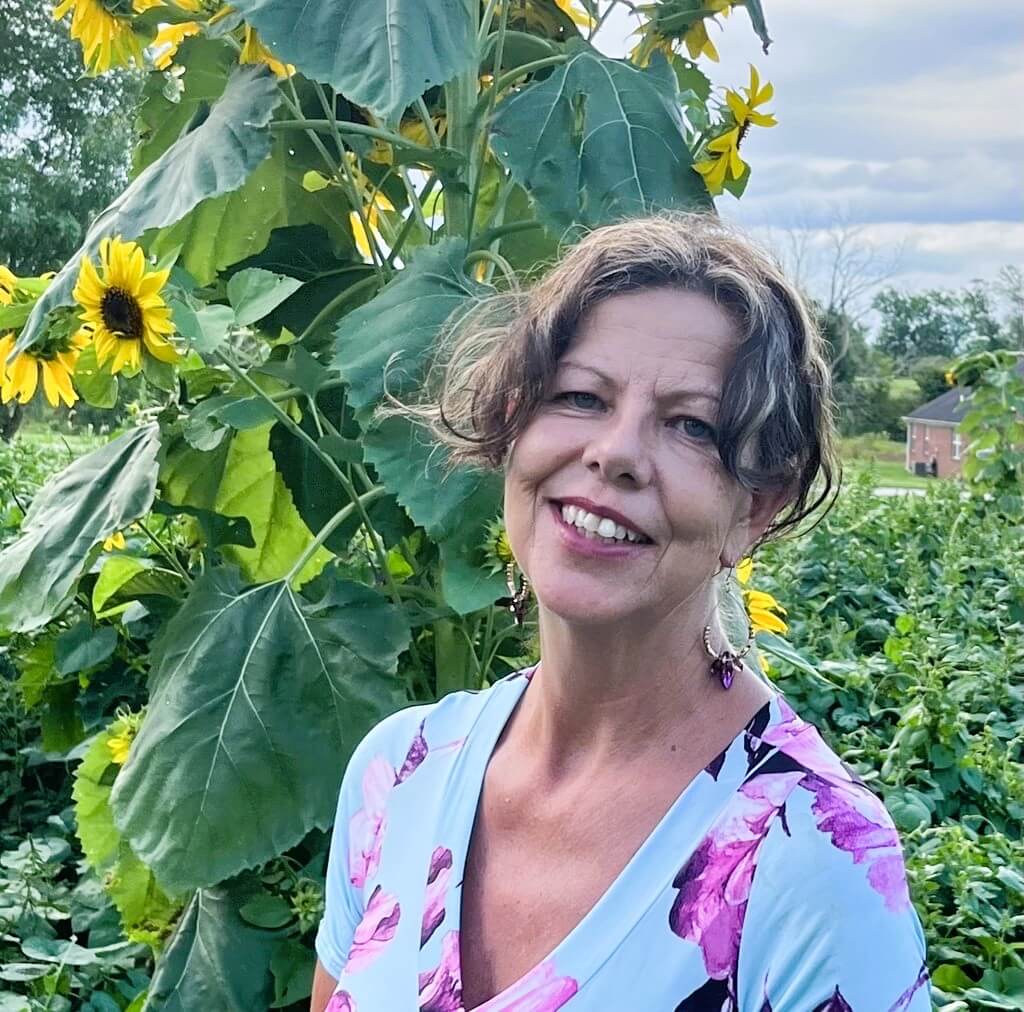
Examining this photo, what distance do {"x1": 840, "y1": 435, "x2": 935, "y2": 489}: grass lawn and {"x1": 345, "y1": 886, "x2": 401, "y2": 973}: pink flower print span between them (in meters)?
2.07

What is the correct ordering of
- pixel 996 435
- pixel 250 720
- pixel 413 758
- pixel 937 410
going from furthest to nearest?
1. pixel 937 410
2. pixel 996 435
3. pixel 250 720
4. pixel 413 758

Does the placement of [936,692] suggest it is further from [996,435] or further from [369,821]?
[996,435]

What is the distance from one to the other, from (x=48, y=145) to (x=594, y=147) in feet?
33.7

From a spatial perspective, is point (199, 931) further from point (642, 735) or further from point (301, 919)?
point (642, 735)

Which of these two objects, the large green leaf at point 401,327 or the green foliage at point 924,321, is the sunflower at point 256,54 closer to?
the large green leaf at point 401,327

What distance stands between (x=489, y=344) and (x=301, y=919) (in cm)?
70

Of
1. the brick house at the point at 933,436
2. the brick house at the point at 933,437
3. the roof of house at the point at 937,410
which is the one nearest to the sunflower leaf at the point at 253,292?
the brick house at the point at 933,437

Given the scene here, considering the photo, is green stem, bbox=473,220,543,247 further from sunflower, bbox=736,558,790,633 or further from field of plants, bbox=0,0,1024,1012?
sunflower, bbox=736,558,790,633

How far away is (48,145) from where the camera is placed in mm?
10570

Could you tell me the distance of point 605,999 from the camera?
81 cm

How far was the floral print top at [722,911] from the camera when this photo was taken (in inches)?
29.5

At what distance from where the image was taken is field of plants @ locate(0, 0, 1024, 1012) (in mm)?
1236

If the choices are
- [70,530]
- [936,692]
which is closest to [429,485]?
[70,530]

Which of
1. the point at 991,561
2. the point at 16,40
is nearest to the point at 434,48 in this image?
the point at 991,561
